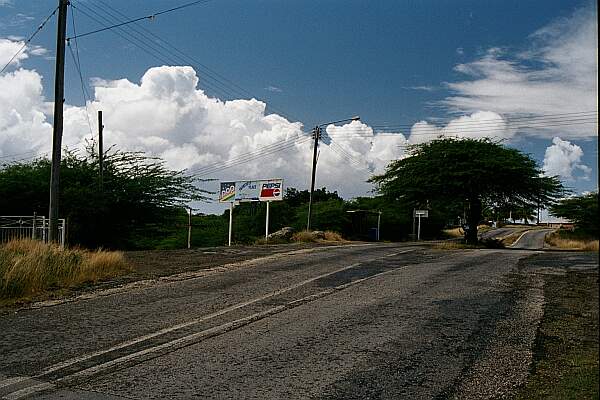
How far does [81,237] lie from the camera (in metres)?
27.6

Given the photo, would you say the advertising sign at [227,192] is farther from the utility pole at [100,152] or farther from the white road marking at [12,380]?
the white road marking at [12,380]

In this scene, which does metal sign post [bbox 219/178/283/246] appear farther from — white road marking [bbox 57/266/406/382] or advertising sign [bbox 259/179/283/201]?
white road marking [bbox 57/266/406/382]

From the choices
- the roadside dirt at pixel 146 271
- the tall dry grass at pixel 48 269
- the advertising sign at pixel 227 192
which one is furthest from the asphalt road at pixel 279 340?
the advertising sign at pixel 227 192

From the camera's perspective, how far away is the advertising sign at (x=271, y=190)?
127 ft

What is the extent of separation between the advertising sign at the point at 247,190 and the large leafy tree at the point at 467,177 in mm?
8577

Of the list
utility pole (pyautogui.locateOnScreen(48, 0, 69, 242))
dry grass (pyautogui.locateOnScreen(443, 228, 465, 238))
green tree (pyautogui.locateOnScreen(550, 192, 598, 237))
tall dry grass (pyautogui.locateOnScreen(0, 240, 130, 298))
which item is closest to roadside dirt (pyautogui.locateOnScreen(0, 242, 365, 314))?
tall dry grass (pyautogui.locateOnScreen(0, 240, 130, 298))

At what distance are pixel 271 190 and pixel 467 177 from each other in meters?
12.3

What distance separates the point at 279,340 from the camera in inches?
328

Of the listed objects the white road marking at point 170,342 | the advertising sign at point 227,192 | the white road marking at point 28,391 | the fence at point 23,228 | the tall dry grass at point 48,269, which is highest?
the advertising sign at point 227,192

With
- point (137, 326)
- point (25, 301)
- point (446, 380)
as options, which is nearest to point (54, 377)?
point (137, 326)

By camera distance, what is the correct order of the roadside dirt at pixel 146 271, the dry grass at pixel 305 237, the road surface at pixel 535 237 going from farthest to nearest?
the dry grass at pixel 305 237, the roadside dirt at pixel 146 271, the road surface at pixel 535 237

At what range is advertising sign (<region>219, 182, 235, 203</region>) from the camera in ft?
134

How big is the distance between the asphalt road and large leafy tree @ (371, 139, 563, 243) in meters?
18.7

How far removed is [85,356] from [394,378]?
355 cm
